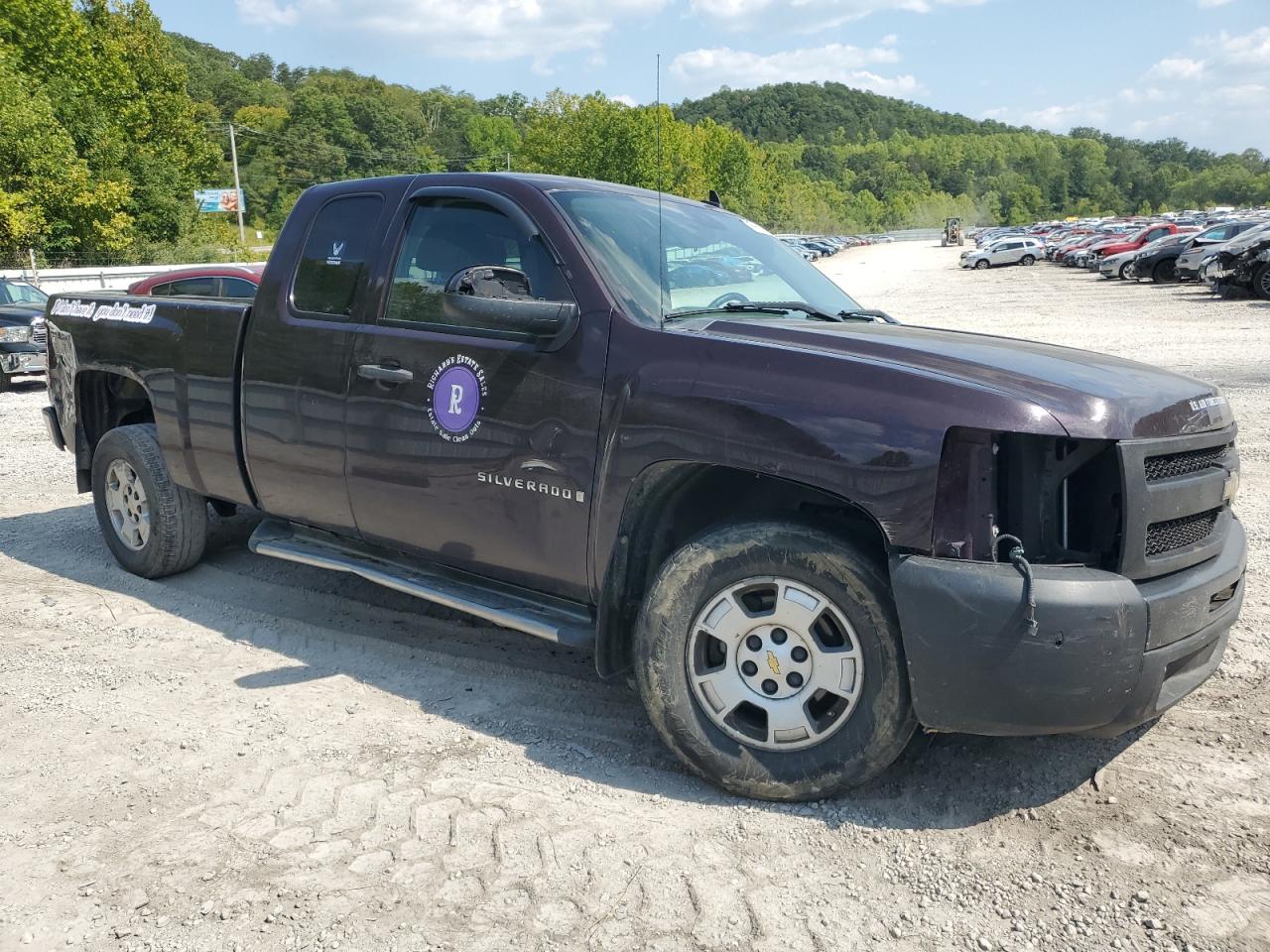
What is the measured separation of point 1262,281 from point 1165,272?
10466 millimetres

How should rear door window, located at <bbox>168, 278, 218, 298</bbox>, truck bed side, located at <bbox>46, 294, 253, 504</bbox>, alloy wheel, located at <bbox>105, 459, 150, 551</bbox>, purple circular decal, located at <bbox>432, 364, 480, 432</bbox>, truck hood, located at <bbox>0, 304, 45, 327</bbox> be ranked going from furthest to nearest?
truck hood, located at <bbox>0, 304, 45, 327</bbox> → rear door window, located at <bbox>168, 278, 218, 298</bbox> → alloy wheel, located at <bbox>105, 459, 150, 551</bbox> → truck bed side, located at <bbox>46, 294, 253, 504</bbox> → purple circular decal, located at <bbox>432, 364, 480, 432</bbox>

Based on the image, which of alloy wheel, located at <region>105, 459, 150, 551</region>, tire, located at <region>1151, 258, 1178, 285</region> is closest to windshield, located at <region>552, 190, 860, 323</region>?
alloy wheel, located at <region>105, 459, 150, 551</region>

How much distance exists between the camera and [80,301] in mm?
6016

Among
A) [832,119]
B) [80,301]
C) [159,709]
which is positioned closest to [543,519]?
[159,709]

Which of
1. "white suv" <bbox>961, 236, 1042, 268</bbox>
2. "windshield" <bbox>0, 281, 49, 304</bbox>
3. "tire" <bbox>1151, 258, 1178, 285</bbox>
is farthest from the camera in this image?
"white suv" <bbox>961, 236, 1042, 268</bbox>

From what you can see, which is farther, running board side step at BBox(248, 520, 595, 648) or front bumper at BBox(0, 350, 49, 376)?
front bumper at BBox(0, 350, 49, 376)

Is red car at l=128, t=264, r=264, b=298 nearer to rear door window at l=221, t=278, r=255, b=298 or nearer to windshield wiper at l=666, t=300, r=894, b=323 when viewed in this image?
rear door window at l=221, t=278, r=255, b=298

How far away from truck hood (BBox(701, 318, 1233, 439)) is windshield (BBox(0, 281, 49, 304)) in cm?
1545

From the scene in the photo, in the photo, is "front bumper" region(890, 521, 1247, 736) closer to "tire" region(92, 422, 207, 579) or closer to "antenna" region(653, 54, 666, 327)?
"antenna" region(653, 54, 666, 327)

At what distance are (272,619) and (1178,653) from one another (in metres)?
3.97

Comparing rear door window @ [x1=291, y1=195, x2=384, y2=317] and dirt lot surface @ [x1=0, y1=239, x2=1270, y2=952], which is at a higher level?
rear door window @ [x1=291, y1=195, x2=384, y2=317]

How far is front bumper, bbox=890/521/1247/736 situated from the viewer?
9.23 feet

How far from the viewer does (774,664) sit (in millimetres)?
3229

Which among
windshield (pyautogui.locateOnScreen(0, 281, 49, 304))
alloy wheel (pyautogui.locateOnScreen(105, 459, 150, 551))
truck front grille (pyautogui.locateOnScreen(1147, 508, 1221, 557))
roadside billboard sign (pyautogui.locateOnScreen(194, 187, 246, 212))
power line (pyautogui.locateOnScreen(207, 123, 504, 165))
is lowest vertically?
alloy wheel (pyautogui.locateOnScreen(105, 459, 150, 551))
